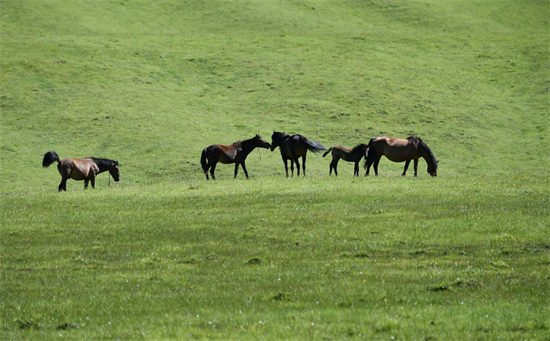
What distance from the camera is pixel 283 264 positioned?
617 inches

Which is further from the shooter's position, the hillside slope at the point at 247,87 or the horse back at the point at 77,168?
the hillside slope at the point at 247,87

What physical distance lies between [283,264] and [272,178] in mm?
20156

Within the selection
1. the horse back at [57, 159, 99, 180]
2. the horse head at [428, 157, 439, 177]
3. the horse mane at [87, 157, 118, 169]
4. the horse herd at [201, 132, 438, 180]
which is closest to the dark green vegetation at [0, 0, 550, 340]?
the horse back at [57, 159, 99, 180]

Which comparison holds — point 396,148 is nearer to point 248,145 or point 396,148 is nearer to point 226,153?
point 248,145

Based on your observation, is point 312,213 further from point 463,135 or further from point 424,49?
point 424,49

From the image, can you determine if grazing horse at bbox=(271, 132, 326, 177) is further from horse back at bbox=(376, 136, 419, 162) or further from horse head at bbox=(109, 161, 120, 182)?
horse head at bbox=(109, 161, 120, 182)

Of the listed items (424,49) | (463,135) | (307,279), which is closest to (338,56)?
(424,49)

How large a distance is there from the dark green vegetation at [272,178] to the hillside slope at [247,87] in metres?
0.29

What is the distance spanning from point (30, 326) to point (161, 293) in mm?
2701

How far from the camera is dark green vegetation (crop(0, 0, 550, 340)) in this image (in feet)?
39.4

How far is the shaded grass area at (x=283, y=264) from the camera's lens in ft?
35.8

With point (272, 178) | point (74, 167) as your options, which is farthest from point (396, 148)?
point (74, 167)

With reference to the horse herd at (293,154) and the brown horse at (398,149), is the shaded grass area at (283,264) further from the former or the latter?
the brown horse at (398,149)

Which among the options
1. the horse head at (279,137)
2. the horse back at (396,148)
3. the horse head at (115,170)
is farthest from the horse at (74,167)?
the horse back at (396,148)
